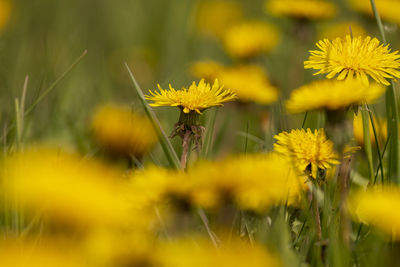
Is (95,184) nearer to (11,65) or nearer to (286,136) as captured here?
(286,136)

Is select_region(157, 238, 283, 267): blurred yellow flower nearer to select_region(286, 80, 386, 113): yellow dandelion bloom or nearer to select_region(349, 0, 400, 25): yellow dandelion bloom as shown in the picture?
select_region(286, 80, 386, 113): yellow dandelion bloom

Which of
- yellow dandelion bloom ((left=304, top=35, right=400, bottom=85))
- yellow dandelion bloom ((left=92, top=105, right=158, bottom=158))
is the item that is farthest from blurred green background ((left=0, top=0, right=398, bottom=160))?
yellow dandelion bloom ((left=304, top=35, right=400, bottom=85))

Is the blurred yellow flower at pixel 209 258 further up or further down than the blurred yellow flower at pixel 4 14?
further down

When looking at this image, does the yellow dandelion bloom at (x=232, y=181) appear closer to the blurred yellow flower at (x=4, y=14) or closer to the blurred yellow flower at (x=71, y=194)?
the blurred yellow flower at (x=71, y=194)

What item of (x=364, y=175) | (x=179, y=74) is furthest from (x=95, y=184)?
(x=179, y=74)

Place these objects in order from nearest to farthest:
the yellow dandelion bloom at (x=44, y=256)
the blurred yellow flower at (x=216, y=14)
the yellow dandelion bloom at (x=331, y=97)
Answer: the yellow dandelion bloom at (x=44, y=256) → the yellow dandelion bloom at (x=331, y=97) → the blurred yellow flower at (x=216, y=14)

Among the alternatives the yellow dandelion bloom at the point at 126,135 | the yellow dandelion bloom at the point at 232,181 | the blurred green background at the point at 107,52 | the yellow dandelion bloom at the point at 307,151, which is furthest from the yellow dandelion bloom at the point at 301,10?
the yellow dandelion bloom at the point at 232,181
